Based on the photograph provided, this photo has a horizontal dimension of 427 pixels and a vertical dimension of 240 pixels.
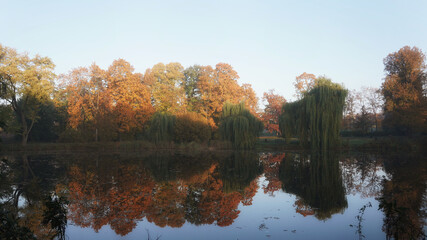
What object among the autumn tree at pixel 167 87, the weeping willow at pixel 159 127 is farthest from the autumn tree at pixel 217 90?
the weeping willow at pixel 159 127

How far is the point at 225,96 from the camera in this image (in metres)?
Answer: 39.3

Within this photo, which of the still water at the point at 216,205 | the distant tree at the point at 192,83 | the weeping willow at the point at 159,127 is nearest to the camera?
the still water at the point at 216,205

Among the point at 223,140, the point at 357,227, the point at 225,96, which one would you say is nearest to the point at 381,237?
the point at 357,227

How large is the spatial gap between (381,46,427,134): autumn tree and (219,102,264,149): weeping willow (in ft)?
63.0

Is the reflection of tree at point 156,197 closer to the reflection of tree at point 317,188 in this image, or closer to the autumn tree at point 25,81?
the reflection of tree at point 317,188

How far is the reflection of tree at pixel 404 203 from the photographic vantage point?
611 cm

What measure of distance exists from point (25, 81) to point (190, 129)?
72.7ft

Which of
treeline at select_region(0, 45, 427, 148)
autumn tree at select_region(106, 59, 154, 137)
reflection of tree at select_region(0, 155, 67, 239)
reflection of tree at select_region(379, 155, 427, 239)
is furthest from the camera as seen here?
autumn tree at select_region(106, 59, 154, 137)

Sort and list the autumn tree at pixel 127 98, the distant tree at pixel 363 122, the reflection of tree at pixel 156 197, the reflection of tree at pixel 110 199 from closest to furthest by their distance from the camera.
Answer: the reflection of tree at pixel 110 199 < the reflection of tree at pixel 156 197 < the autumn tree at pixel 127 98 < the distant tree at pixel 363 122

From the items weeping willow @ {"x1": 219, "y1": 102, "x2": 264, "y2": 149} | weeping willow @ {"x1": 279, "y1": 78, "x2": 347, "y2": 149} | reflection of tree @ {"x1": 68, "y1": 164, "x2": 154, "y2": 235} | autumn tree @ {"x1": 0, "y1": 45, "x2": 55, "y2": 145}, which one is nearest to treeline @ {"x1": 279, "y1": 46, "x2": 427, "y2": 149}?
weeping willow @ {"x1": 279, "y1": 78, "x2": 347, "y2": 149}

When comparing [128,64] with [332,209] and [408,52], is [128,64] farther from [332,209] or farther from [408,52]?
[408,52]

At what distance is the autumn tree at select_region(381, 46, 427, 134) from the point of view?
3500 centimetres

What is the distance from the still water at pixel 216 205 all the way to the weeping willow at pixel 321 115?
39.1 ft

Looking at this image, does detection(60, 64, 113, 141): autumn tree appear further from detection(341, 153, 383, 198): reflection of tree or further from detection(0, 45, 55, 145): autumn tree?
detection(341, 153, 383, 198): reflection of tree
